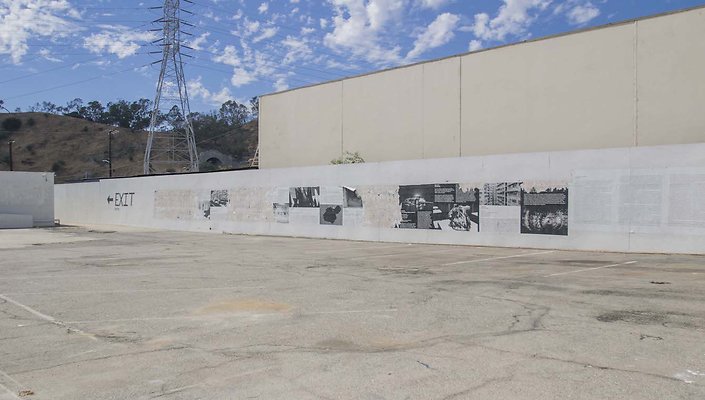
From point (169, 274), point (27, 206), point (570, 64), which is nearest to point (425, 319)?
point (169, 274)

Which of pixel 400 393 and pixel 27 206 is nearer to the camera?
pixel 400 393

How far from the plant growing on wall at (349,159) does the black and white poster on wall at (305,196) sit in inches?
162

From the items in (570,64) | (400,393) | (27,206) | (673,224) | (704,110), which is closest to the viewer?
(400,393)

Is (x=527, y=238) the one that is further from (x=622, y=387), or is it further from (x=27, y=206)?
(x=27, y=206)

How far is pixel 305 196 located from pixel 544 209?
42.2 ft

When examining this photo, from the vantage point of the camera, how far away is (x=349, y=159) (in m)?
32.5

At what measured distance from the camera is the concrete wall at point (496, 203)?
17.6m

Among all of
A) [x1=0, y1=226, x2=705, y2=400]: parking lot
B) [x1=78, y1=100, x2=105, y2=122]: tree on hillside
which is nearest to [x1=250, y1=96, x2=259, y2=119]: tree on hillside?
[x1=78, y1=100, x2=105, y2=122]: tree on hillside

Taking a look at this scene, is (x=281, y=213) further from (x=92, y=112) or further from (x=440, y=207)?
(x=92, y=112)

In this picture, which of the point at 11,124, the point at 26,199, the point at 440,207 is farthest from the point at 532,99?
the point at 11,124

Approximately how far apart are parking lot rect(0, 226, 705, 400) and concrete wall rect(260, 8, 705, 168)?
9.82 meters

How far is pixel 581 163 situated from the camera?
19.4m

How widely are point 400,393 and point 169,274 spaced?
400 inches

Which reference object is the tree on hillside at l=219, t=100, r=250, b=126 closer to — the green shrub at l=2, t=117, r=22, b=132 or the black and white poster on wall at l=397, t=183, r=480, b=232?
the green shrub at l=2, t=117, r=22, b=132
